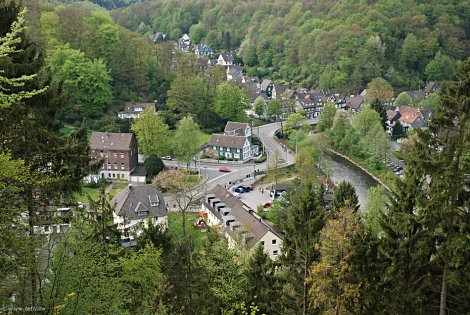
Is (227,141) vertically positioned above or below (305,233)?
below

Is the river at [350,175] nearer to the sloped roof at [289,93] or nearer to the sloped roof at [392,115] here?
the sloped roof at [392,115]

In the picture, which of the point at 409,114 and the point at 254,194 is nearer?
the point at 254,194

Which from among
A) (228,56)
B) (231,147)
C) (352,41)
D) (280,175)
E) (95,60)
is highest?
(352,41)

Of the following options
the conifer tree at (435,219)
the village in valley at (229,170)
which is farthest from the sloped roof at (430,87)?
the conifer tree at (435,219)

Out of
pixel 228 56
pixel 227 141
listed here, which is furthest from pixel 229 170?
pixel 228 56

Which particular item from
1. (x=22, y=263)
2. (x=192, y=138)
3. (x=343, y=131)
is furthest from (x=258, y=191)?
(x=22, y=263)

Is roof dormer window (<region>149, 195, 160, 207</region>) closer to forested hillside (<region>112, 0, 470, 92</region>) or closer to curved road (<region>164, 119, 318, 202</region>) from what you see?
curved road (<region>164, 119, 318, 202</region>)

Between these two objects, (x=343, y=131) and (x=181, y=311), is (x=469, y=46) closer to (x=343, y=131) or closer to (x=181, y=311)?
(x=343, y=131)

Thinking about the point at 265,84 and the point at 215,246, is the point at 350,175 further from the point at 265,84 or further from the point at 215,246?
the point at 265,84

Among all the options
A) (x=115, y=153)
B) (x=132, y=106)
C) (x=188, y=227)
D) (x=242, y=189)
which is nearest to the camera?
(x=188, y=227)
